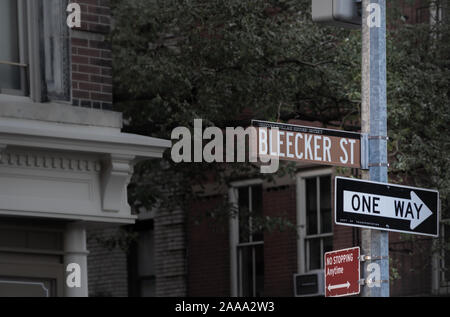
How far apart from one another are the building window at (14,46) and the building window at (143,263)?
14.4m

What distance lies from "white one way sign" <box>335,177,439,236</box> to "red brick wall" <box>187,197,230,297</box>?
14.5 m

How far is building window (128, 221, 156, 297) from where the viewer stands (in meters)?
28.2

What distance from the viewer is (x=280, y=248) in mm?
25109

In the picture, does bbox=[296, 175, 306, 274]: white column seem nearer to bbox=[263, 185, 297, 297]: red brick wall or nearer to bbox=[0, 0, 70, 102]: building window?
bbox=[263, 185, 297, 297]: red brick wall

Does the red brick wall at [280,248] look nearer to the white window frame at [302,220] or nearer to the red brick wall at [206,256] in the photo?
the white window frame at [302,220]

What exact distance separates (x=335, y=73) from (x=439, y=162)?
2163 millimetres

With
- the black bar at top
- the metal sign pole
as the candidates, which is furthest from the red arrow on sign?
the black bar at top

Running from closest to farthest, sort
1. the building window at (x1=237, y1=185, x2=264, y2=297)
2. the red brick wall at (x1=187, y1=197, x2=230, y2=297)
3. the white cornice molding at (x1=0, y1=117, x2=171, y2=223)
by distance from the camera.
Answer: the white cornice molding at (x1=0, y1=117, x2=171, y2=223) → the building window at (x1=237, y1=185, x2=264, y2=297) → the red brick wall at (x1=187, y1=197, x2=230, y2=297)

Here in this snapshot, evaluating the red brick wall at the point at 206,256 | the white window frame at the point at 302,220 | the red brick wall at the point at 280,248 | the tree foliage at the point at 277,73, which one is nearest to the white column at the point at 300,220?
the white window frame at the point at 302,220

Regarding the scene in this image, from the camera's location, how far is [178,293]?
1062 inches

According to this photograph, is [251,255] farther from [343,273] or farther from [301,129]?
[301,129]

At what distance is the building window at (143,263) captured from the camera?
28.2 meters

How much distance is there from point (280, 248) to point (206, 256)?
83.6 inches

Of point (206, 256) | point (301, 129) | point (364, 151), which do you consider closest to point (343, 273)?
point (364, 151)
